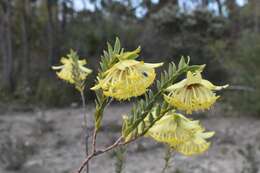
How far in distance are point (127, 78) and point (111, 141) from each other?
4.42 meters

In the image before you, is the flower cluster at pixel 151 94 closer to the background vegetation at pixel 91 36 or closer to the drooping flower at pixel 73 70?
the drooping flower at pixel 73 70

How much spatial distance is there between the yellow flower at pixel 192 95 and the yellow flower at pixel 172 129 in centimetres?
12

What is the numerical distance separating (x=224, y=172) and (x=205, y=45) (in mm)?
5191

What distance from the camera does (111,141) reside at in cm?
534

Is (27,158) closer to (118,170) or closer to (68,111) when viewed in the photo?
(68,111)

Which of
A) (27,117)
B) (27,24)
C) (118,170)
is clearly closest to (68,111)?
(27,117)

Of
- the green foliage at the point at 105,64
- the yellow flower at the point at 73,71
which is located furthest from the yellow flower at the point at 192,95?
the yellow flower at the point at 73,71

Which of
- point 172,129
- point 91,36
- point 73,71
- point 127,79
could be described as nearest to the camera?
point 127,79

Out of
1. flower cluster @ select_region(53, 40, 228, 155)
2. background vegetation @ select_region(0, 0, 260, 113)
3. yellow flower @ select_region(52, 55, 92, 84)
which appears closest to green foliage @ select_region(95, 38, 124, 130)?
flower cluster @ select_region(53, 40, 228, 155)

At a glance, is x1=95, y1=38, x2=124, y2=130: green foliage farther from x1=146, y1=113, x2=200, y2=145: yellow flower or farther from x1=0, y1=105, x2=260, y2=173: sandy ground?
x1=0, y1=105, x2=260, y2=173: sandy ground

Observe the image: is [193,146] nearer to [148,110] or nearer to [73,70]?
[148,110]

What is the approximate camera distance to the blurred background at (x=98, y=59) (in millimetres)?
5139

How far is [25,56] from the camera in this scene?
31.0 feet

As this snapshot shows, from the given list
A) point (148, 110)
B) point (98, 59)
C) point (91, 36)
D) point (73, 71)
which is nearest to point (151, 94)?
point (148, 110)
